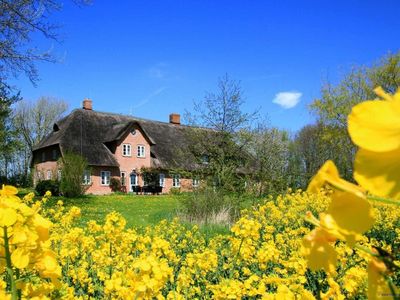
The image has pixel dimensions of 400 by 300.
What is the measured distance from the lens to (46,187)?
29359 mm

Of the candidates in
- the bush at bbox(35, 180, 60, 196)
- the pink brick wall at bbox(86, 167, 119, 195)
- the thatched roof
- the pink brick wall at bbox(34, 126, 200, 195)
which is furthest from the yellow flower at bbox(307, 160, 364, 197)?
the pink brick wall at bbox(34, 126, 200, 195)

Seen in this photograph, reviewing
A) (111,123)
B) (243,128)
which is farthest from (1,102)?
(111,123)

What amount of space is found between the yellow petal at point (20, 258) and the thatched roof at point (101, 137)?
32954 millimetres

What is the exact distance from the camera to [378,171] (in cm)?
42

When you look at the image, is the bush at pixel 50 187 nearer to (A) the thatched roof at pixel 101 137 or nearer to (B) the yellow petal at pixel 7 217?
(A) the thatched roof at pixel 101 137

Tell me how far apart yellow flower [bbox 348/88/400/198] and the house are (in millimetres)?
34761

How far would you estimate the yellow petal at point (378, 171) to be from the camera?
0.41m

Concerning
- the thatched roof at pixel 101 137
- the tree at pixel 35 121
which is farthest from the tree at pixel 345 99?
the tree at pixel 35 121

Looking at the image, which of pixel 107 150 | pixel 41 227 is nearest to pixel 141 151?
pixel 107 150

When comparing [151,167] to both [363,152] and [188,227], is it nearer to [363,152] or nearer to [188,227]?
[188,227]

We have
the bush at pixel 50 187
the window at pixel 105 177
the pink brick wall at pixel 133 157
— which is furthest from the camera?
the pink brick wall at pixel 133 157

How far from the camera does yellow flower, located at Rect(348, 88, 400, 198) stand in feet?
1.30

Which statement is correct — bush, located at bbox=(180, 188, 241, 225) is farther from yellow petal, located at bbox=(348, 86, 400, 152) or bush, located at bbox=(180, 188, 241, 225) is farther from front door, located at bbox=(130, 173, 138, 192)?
front door, located at bbox=(130, 173, 138, 192)

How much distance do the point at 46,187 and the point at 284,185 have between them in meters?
18.8
